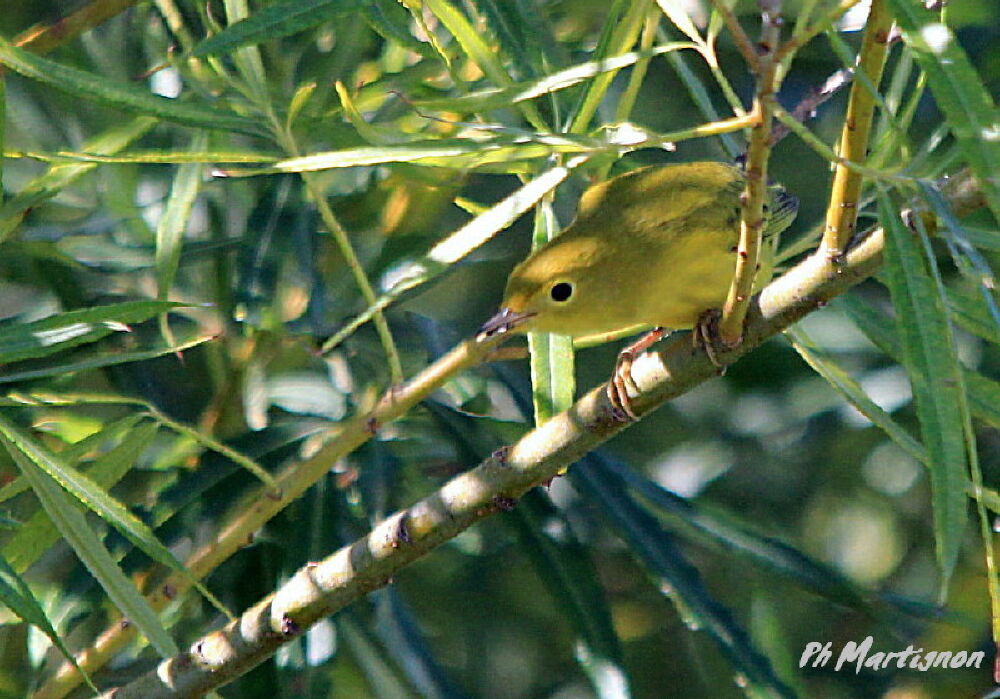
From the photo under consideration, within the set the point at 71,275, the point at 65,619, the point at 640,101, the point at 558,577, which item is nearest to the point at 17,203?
the point at 71,275

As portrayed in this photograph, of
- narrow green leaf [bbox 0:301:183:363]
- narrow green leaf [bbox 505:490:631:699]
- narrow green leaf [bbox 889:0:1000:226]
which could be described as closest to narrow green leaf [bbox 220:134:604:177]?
narrow green leaf [bbox 889:0:1000:226]

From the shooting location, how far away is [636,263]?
5.86ft

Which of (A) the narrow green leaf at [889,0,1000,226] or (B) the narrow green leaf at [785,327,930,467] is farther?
(B) the narrow green leaf at [785,327,930,467]

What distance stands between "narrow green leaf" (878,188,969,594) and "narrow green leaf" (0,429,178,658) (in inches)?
35.5

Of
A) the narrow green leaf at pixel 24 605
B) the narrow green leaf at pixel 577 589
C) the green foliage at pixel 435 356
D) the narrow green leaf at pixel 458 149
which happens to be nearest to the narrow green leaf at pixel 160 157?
the green foliage at pixel 435 356

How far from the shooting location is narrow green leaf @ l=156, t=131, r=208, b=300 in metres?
1.70

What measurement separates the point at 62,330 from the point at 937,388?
1.05 metres

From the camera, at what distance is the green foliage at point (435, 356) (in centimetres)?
123

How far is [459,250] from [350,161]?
0.30 meters

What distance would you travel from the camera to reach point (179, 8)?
216 cm

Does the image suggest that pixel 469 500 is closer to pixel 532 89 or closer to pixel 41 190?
pixel 532 89

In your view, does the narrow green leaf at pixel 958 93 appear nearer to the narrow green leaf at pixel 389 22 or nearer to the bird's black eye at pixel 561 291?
the narrow green leaf at pixel 389 22

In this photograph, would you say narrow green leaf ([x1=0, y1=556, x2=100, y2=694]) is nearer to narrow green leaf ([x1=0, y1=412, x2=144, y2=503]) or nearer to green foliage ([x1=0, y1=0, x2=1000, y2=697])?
green foliage ([x1=0, y1=0, x2=1000, y2=697])

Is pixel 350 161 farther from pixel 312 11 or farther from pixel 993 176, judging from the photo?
pixel 993 176
